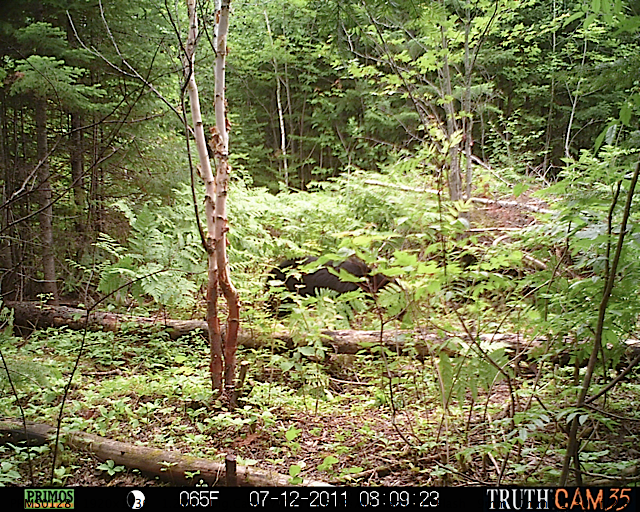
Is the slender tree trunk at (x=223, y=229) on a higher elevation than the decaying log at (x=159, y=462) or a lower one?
higher

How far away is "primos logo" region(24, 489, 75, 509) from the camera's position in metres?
2.28

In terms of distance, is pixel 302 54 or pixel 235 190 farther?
pixel 302 54

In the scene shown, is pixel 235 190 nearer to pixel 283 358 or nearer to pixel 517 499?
pixel 283 358

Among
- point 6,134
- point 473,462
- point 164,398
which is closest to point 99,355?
point 164,398

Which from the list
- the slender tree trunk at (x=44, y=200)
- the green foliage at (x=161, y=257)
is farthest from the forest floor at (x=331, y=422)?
the slender tree trunk at (x=44, y=200)

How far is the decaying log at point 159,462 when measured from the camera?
2.62m

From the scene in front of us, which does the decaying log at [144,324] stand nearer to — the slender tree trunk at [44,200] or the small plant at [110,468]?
the slender tree trunk at [44,200]

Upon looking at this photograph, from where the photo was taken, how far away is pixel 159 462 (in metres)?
2.85

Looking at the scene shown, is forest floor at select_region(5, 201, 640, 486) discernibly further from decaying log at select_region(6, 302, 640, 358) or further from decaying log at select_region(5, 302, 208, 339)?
decaying log at select_region(5, 302, 208, 339)

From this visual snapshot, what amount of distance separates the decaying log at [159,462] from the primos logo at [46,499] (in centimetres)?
51

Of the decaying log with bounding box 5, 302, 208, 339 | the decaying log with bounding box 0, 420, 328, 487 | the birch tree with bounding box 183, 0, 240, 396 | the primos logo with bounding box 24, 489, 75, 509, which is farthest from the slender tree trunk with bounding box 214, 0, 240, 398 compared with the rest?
the decaying log with bounding box 5, 302, 208, 339

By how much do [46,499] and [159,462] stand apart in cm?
64

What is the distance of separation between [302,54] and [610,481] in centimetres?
1130

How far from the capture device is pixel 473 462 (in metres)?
2.60
